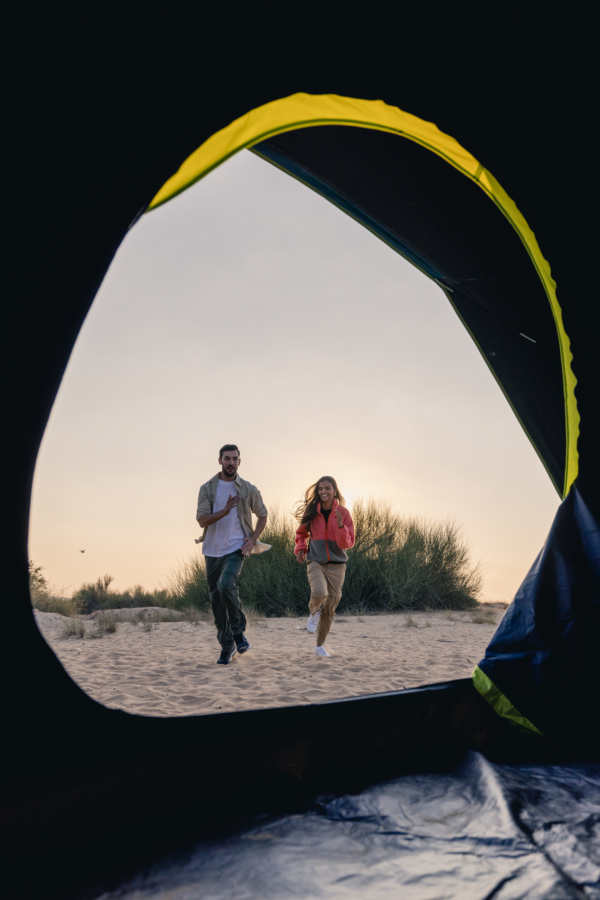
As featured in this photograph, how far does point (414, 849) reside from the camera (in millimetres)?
1386

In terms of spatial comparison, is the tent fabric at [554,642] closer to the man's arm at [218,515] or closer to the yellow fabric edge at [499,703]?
the yellow fabric edge at [499,703]

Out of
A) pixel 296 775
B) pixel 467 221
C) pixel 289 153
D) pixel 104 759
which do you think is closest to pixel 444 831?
pixel 296 775

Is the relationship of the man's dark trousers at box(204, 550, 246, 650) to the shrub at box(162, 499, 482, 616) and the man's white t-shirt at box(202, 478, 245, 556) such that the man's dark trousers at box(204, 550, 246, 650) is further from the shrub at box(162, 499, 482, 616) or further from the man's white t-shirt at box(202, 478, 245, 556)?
the shrub at box(162, 499, 482, 616)

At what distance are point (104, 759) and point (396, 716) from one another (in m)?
1.07

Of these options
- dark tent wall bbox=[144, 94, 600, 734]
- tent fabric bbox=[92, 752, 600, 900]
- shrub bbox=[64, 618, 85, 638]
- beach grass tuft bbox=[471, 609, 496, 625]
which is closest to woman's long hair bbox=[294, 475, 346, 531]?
dark tent wall bbox=[144, 94, 600, 734]

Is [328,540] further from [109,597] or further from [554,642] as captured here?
[109,597]

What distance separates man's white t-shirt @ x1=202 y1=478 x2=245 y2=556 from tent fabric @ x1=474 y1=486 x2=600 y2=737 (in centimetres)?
245

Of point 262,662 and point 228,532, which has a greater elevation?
point 228,532

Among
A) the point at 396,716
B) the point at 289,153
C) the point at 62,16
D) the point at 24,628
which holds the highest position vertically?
the point at 289,153

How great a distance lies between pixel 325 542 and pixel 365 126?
10.7 ft

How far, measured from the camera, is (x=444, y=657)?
19.8 feet

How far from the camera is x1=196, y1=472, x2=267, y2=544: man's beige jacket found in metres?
4.35

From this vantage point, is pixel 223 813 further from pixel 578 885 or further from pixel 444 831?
pixel 578 885

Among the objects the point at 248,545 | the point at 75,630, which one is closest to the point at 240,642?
the point at 248,545
